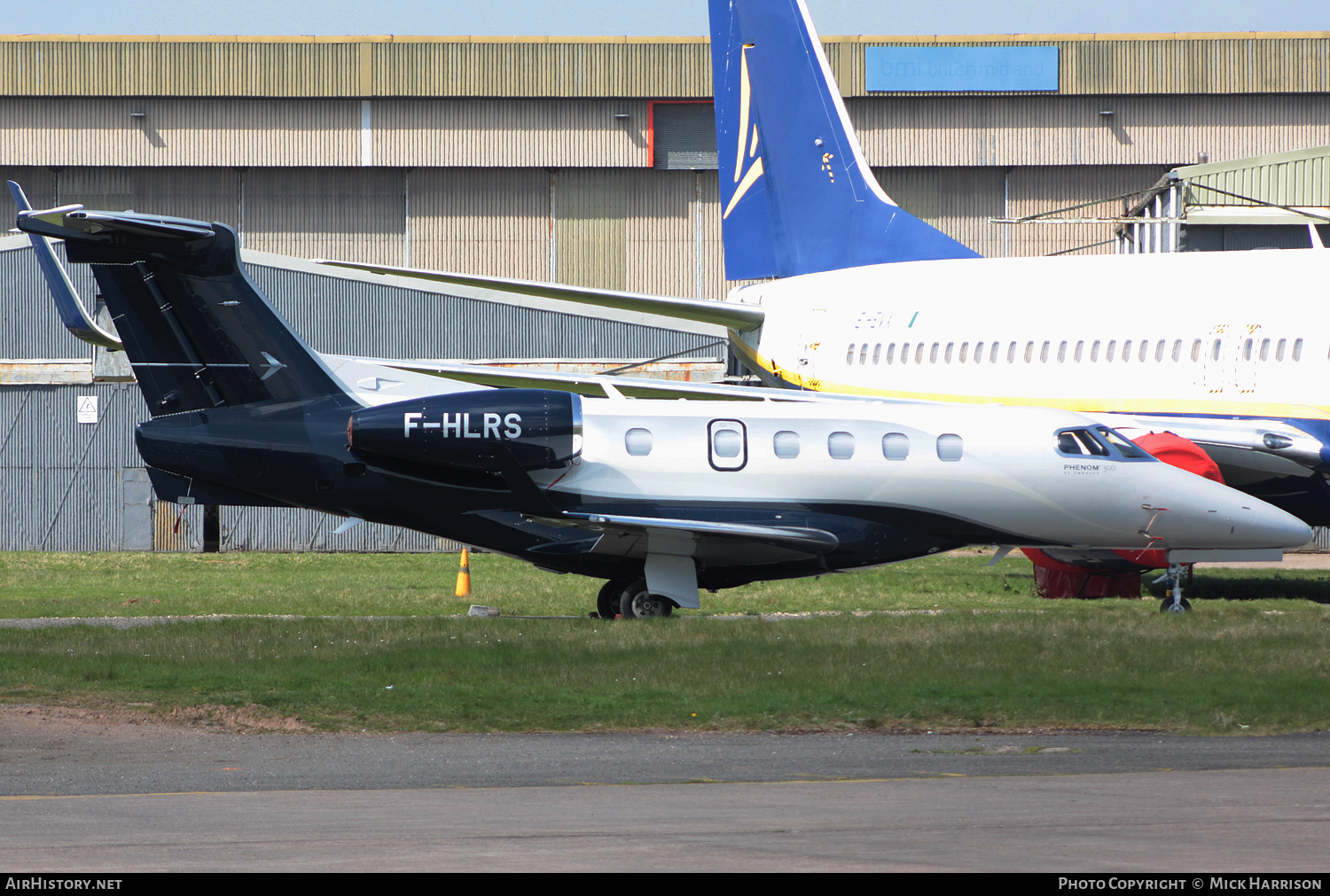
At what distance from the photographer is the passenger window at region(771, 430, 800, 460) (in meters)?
19.6

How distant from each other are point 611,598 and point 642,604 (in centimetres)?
58

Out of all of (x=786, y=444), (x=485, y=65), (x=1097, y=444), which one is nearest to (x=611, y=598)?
(x=786, y=444)

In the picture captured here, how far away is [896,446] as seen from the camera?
777 inches

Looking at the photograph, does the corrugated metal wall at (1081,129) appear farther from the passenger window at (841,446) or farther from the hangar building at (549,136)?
the passenger window at (841,446)

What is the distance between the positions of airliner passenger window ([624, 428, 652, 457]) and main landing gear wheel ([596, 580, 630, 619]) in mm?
1778

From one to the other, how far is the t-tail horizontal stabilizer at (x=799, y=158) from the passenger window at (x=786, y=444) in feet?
38.1

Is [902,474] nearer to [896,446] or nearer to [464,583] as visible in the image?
[896,446]

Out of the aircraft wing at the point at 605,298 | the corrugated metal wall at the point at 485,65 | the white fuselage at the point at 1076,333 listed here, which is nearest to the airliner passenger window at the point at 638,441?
the aircraft wing at the point at 605,298

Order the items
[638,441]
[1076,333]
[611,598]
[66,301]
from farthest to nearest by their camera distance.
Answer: [1076,333] < [66,301] < [611,598] < [638,441]

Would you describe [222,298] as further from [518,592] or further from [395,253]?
[395,253]

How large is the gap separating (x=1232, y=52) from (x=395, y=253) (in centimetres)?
2898

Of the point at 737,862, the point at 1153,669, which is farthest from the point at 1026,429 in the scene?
the point at 737,862

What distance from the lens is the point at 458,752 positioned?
11.8 metres

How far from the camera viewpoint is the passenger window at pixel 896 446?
19688 millimetres
